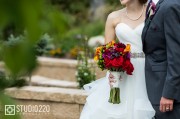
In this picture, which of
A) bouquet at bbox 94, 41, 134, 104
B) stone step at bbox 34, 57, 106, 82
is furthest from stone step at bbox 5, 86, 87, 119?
stone step at bbox 34, 57, 106, 82

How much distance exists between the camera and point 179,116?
3051mm

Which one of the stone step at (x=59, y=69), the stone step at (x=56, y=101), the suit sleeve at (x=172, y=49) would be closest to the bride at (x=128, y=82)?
the suit sleeve at (x=172, y=49)

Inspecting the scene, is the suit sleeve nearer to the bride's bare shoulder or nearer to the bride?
the bride

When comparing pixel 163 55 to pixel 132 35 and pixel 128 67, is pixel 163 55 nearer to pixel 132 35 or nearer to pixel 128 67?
pixel 128 67

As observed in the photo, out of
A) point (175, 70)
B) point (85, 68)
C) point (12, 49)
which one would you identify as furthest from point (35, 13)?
point (85, 68)

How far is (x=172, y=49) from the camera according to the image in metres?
2.90

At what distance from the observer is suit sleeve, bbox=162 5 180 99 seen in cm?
288

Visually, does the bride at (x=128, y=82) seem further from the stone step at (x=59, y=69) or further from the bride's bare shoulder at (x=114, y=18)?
the stone step at (x=59, y=69)

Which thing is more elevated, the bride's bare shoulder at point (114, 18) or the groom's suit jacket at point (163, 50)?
the bride's bare shoulder at point (114, 18)

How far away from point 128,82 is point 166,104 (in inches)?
30.9

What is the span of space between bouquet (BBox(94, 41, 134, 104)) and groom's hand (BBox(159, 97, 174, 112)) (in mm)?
561

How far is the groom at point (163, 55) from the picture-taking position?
290 cm

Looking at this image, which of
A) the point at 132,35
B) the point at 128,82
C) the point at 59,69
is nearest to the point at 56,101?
the point at 128,82

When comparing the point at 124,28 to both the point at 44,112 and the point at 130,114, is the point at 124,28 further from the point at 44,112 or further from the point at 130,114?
the point at 44,112
